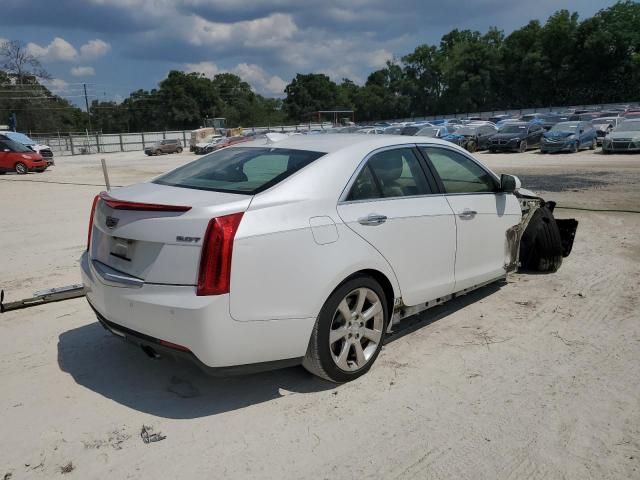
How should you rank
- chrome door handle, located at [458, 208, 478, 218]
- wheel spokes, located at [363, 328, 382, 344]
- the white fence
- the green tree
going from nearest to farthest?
wheel spokes, located at [363, 328, 382, 344] < chrome door handle, located at [458, 208, 478, 218] < the white fence < the green tree

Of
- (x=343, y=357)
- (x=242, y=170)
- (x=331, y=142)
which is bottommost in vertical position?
(x=343, y=357)

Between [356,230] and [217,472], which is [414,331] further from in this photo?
[217,472]

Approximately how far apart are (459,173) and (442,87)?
4110 inches

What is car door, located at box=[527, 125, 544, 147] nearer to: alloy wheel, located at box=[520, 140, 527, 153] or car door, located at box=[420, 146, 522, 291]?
alloy wheel, located at box=[520, 140, 527, 153]

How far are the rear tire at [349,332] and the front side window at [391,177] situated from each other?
65 cm

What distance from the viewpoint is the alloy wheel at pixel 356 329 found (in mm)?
3598

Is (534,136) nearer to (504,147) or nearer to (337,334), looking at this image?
(504,147)

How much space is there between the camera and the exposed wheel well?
3.67m

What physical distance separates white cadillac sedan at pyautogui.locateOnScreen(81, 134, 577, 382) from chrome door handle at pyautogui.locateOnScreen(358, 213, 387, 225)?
1cm

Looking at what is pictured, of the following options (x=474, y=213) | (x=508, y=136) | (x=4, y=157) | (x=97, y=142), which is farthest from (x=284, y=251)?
(x=97, y=142)

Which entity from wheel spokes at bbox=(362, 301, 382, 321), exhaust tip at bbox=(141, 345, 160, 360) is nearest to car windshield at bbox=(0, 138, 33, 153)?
exhaust tip at bbox=(141, 345, 160, 360)

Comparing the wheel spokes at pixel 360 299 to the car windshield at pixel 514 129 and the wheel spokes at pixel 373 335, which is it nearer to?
the wheel spokes at pixel 373 335

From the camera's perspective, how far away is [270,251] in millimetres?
3156

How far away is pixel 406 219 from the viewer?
Result: 400 cm
